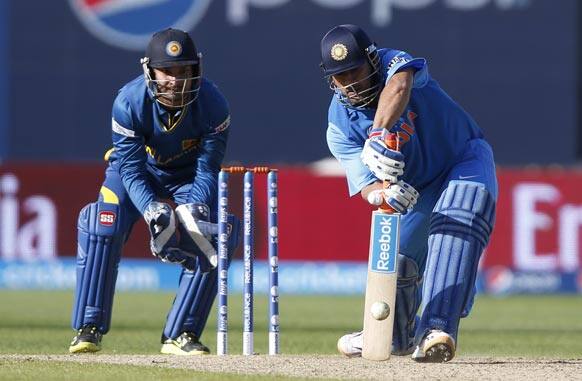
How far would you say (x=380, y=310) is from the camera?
714 cm

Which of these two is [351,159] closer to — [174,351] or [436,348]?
[436,348]

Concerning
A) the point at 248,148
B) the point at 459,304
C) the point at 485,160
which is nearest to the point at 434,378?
the point at 459,304

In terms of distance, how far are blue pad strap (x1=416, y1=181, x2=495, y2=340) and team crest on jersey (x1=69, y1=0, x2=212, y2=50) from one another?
37.5 feet

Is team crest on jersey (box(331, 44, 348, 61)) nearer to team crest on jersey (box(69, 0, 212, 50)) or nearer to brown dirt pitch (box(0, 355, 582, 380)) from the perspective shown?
brown dirt pitch (box(0, 355, 582, 380))

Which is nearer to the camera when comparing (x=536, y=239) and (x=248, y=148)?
(x=536, y=239)

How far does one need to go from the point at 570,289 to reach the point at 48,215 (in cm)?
591

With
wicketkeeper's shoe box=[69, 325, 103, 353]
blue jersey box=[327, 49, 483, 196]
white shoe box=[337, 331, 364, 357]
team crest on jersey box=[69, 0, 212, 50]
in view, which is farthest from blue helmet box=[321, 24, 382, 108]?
team crest on jersey box=[69, 0, 212, 50]

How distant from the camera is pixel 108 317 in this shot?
8.38 metres

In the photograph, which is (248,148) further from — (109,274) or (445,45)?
(109,274)

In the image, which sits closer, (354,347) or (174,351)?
(354,347)

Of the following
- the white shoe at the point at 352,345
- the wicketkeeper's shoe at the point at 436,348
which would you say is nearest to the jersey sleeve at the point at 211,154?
the white shoe at the point at 352,345

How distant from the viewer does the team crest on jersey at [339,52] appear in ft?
23.2

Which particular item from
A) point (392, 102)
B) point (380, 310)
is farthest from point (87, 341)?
point (392, 102)

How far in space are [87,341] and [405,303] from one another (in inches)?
69.2
